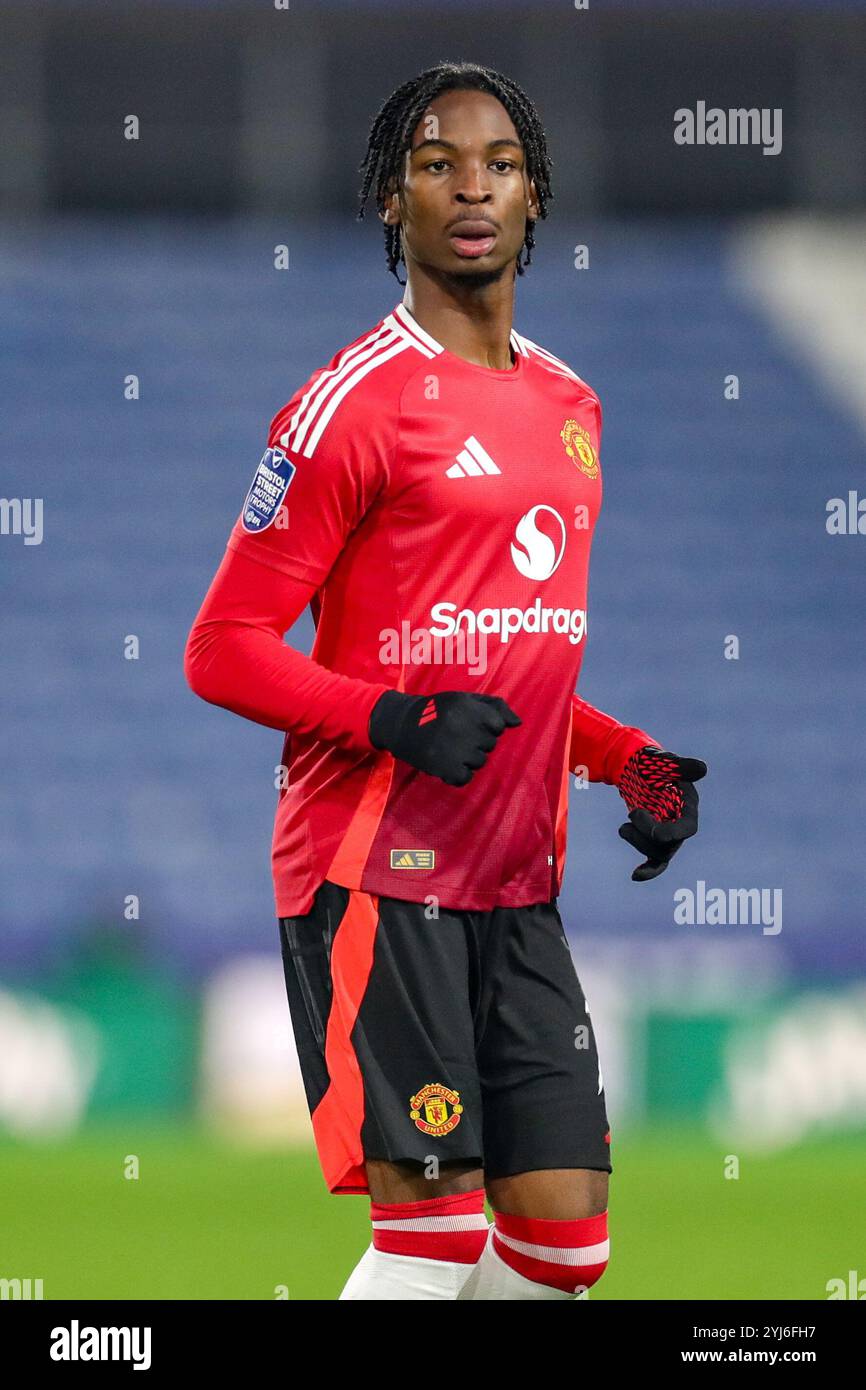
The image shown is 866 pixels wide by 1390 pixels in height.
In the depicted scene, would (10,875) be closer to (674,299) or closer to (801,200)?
(674,299)

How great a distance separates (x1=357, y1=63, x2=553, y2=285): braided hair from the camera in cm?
298

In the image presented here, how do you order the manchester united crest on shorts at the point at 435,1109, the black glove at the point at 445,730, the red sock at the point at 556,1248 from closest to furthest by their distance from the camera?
1. the black glove at the point at 445,730
2. the manchester united crest on shorts at the point at 435,1109
3. the red sock at the point at 556,1248

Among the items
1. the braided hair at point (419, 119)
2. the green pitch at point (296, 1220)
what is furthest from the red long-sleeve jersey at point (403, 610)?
the green pitch at point (296, 1220)

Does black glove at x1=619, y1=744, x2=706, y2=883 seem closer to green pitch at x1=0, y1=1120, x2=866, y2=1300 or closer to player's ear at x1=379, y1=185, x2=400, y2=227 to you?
player's ear at x1=379, y1=185, x2=400, y2=227

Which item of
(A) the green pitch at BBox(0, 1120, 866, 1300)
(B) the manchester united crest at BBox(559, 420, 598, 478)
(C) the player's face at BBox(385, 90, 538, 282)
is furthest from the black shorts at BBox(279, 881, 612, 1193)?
(A) the green pitch at BBox(0, 1120, 866, 1300)

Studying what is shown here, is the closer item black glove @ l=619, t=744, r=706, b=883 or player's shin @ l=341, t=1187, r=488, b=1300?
player's shin @ l=341, t=1187, r=488, b=1300

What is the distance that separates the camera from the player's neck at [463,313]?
296 cm

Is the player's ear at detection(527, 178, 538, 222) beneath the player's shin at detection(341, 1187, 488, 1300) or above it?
above

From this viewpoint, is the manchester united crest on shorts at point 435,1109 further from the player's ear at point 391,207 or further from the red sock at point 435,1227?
the player's ear at point 391,207

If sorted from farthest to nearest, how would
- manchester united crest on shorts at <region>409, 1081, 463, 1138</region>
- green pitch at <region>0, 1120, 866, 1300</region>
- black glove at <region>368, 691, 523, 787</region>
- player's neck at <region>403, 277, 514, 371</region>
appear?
green pitch at <region>0, 1120, 866, 1300</region> < player's neck at <region>403, 277, 514, 371</region> < manchester united crest on shorts at <region>409, 1081, 463, 1138</region> < black glove at <region>368, 691, 523, 787</region>

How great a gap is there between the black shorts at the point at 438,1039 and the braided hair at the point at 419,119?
97 cm

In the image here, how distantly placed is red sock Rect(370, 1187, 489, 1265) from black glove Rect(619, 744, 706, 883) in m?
0.54

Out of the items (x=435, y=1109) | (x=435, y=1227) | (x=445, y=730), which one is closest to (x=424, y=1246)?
(x=435, y=1227)
